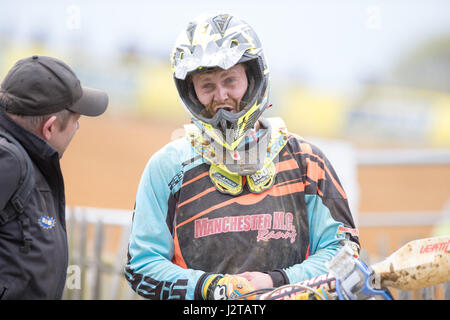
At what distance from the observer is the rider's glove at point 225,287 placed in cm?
282

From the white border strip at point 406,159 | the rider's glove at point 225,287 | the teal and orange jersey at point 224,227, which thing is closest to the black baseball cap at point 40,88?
the teal and orange jersey at point 224,227

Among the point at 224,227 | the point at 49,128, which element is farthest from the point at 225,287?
the point at 49,128

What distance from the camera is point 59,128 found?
9.76 ft

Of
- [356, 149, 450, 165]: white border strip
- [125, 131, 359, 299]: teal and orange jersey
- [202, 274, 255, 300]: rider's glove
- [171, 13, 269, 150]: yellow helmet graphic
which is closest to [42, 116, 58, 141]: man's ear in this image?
[125, 131, 359, 299]: teal and orange jersey

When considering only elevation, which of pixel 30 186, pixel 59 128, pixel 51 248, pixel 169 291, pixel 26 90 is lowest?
pixel 169 291

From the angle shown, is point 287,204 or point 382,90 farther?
point 382,90

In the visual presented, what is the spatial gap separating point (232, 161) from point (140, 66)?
817 inches

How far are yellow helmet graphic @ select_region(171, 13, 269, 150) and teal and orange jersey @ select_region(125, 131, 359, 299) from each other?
24 centimetres

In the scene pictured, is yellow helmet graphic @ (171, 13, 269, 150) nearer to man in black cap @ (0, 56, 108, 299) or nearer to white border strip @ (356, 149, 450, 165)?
man in black cap @ (0, 56, 108, 299)

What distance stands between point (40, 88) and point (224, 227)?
1143 millimetres

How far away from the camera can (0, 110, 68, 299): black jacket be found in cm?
259
